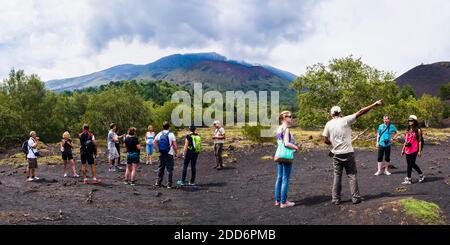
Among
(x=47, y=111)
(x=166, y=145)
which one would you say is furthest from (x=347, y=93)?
(x=47, y=111)

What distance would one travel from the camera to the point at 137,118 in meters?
44.8

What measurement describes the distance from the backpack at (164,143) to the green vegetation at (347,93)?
23.4 metres

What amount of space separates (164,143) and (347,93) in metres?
24.0

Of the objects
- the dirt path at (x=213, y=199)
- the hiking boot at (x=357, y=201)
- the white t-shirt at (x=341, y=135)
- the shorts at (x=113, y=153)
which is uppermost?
the white t-shirt at (x=341, y=135)

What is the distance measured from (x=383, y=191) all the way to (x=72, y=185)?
11029 mm

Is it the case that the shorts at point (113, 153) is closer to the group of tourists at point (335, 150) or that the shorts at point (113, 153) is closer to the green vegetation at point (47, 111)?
the group of tourists at point (335, 150)

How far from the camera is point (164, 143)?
46.5 feet

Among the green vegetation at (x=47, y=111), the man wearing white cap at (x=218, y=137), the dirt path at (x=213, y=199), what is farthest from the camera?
the green vegetation at (x=47, y=111)

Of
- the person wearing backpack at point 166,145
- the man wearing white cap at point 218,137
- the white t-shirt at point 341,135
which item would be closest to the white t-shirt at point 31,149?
the person wearing backpack at point 166,145

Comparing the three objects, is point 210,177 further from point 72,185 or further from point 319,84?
point 319,84

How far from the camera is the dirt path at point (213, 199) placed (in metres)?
9.12

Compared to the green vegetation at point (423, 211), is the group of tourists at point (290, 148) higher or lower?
higher

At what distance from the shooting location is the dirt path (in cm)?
912
